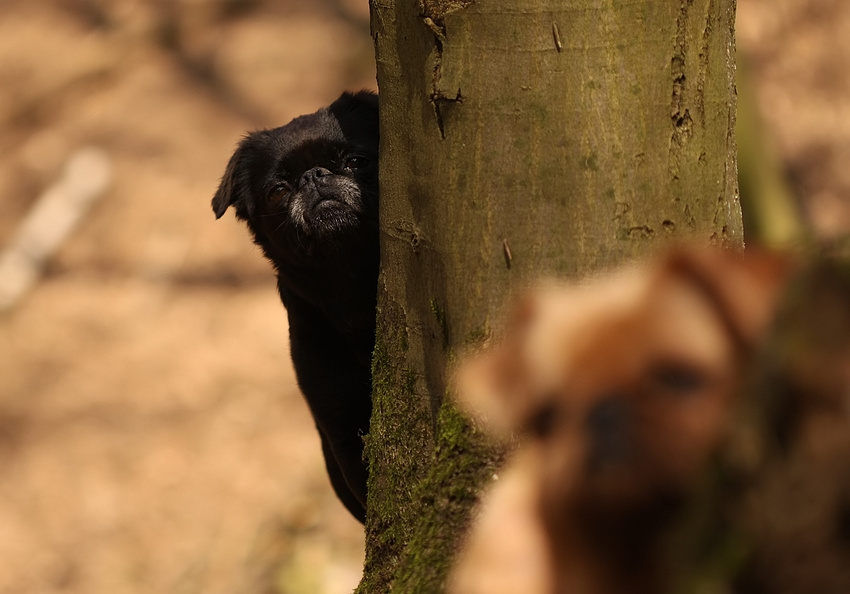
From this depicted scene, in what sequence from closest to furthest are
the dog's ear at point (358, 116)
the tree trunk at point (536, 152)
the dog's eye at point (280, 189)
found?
the tree trunk at point (536, 152), the dog's ear at point (358, 116), the dog's eye at point (280, 189)

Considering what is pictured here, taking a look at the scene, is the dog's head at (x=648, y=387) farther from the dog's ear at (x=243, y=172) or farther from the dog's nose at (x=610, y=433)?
the dog's ear at (x=243, y=172)

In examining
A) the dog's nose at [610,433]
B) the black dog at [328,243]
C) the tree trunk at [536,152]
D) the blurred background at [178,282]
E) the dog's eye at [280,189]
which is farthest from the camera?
the blurred background at [178,282]

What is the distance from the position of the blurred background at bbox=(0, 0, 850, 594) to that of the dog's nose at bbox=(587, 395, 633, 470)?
274 inches

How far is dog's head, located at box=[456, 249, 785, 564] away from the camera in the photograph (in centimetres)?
113

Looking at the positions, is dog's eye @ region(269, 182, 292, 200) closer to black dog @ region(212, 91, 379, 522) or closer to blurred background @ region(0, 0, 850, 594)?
black dog @ region(212, 91, 379, 522)

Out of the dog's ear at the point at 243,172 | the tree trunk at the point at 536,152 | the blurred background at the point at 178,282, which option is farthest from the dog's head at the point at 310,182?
the blurred background at the point at 178,282

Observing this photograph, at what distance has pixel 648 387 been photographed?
45.0 inches

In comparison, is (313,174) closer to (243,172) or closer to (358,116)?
(358,116)

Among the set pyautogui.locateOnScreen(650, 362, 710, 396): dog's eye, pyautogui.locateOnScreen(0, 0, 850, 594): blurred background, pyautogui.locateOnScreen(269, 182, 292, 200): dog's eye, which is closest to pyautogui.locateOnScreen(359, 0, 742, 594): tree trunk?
pyautogui.locateOnScreen(650, 362, 710, 396): dog's eye

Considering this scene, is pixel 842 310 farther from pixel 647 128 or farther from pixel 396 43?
pixel 396 43

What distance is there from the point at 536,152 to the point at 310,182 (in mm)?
2625

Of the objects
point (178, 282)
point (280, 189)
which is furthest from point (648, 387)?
point (178, 282)

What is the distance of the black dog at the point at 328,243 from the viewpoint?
4.43 m

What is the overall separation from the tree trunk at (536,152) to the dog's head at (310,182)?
2045 mm
